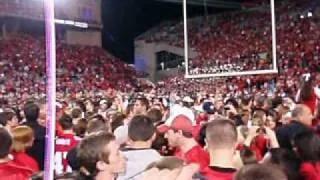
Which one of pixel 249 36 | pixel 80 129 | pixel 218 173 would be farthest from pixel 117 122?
pixel 249 36

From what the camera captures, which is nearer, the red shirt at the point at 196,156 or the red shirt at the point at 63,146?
the red shirt at the point at 196,156

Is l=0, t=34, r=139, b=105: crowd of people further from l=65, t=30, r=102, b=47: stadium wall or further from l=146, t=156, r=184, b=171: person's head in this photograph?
l=146, t=156, r=184, b=171: person's head

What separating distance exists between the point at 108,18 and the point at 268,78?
1838 centimetres

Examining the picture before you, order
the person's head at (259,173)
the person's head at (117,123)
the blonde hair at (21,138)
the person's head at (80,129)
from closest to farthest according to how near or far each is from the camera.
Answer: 1. the person's head at (259,173)
2. the blonde hair at (21,138)
3. the person's head at (117,123)
4. the person's head at (80,129)

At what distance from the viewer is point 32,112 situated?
550 centimetres

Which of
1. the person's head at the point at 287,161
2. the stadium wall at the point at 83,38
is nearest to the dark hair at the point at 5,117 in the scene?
the person's head at the point at 287,161

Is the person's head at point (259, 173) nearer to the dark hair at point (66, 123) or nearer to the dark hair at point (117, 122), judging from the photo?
the dark hair at point (66, 123)

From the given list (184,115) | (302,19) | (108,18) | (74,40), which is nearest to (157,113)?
(184,115)

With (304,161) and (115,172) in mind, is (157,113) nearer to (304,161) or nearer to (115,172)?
(304,161)

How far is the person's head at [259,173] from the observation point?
2.52m

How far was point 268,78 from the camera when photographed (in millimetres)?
20078

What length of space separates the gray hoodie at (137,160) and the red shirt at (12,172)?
2.04 ft

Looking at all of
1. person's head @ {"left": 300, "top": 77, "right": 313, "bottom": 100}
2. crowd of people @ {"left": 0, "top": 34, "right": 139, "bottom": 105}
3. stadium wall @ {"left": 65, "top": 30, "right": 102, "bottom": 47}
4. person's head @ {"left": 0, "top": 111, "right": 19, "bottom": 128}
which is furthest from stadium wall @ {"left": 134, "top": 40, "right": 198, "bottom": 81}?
person's head @ {"left": 0, "top": 111, "right": 19, "bottom": 128}

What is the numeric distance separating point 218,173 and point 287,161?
63 centimetres
